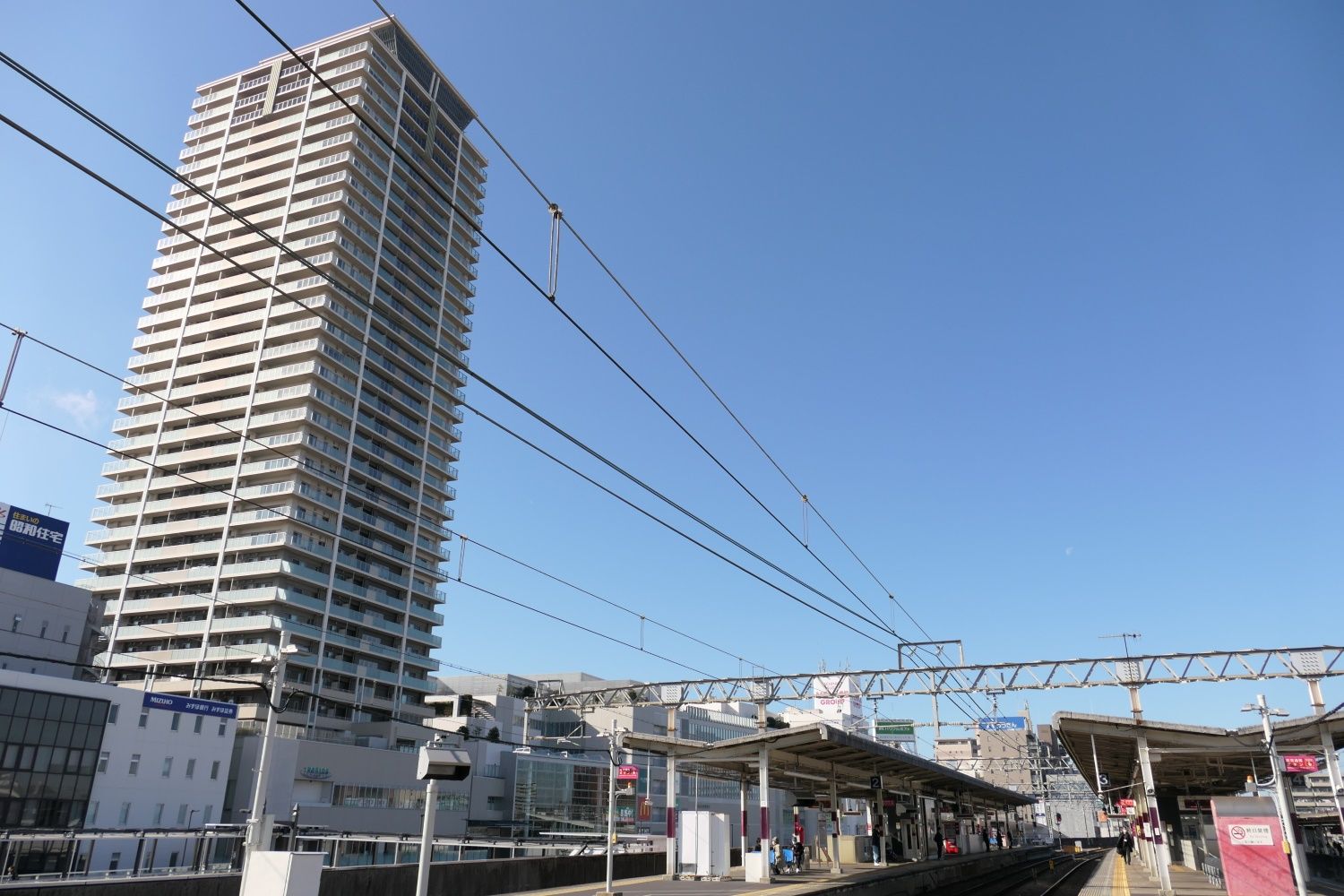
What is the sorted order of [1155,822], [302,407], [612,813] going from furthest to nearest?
[302,407], [1155,822], [612,813]

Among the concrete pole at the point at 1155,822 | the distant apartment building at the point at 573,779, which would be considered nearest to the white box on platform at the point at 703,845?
the concrete pole at the point at 1155,822

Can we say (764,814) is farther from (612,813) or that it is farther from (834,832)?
(834,832)

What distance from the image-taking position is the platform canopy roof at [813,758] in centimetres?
3014

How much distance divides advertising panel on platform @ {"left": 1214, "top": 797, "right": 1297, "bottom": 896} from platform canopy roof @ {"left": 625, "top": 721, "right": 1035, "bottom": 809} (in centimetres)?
1091

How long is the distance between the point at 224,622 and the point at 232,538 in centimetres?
829

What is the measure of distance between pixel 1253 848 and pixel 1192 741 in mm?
7204

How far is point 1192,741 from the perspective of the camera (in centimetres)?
2872

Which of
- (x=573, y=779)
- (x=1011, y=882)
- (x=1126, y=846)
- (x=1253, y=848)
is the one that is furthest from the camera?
(x=573, y=779)

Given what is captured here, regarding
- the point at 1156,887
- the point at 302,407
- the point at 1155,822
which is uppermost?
the point at 302,407

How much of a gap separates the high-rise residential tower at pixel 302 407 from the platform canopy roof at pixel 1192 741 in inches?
2332

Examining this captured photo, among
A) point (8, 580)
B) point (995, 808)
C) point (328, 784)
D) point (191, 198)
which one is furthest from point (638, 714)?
point (191, 198)

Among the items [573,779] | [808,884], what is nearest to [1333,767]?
[808,884]

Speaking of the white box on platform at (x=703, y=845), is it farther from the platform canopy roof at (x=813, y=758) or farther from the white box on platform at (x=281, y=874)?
the white box on platform at (x=281, y=874)

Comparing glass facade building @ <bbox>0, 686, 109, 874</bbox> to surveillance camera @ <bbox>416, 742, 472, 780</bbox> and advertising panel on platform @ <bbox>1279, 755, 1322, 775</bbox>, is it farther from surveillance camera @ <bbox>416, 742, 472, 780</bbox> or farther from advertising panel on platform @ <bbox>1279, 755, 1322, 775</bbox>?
advertising panel on platform @ <bbox>1279, 755, 1322, 775</bbox>
